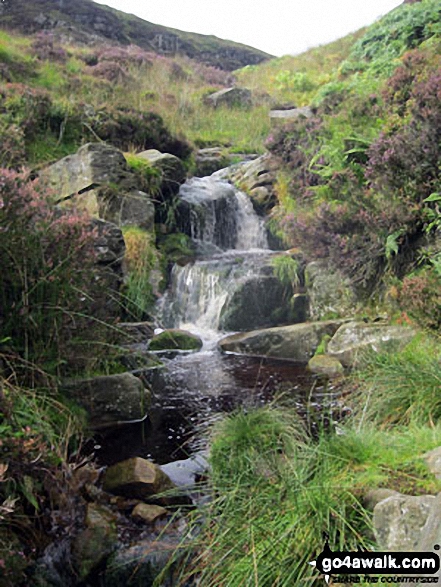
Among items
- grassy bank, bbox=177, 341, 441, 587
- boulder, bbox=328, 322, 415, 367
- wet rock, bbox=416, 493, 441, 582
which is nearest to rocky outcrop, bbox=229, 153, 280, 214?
boulder, bbox=328, 322, 415, 367

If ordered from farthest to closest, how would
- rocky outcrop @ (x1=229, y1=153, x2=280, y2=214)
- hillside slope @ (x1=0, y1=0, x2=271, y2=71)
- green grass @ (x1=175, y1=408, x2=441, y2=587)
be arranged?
hillside slope @ (x1=0, y1=0, x2=271, y2=71)
rocky outcrop @ (x1=229, y1=153, x2=280, y2=214)
green grass @ (x1=175, y1=408, x2=441, y2=587)

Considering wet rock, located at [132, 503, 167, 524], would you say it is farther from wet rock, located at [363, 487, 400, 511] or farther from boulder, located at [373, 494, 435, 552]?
boulder, located at [373, 494, 435, 552]

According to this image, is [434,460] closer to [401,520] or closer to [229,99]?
[401,520]

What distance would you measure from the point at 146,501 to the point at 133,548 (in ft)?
1.46

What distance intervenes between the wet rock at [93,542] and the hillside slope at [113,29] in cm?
2073

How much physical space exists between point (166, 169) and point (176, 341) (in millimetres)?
4358

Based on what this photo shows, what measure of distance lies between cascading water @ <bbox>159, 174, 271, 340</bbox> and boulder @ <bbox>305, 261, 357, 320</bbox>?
106 centimetres

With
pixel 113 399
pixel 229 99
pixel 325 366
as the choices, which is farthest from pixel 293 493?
pixel 229 99

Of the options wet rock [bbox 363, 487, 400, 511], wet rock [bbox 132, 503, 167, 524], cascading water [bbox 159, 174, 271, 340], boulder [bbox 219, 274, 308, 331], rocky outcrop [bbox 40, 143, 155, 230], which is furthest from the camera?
cascading water [bbox 159, 174, 271, 340]

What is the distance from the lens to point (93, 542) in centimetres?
293

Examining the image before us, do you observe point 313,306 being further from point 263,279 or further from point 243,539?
point 243,539

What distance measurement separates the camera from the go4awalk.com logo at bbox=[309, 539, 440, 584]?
1.56 meters

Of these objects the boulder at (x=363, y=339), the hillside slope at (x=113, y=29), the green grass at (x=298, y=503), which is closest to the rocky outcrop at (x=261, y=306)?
the boulder at (x=363, y=339)

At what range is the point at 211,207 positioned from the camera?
10.8 metres
